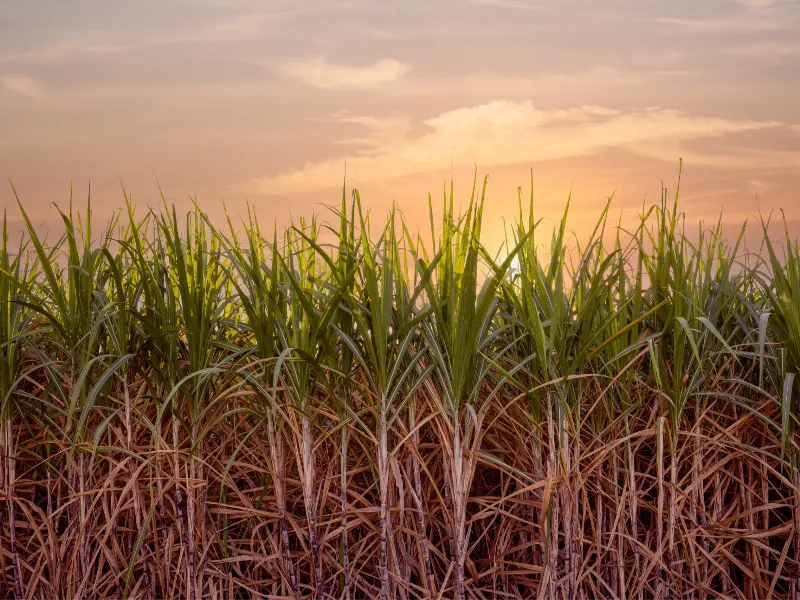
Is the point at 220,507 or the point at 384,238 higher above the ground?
the point at 384,238

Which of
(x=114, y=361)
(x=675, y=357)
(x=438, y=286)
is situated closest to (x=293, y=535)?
(x=114, y=361)

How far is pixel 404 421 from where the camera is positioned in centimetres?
272

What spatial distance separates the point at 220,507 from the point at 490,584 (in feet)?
3.36

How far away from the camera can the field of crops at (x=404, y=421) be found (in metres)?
2.55

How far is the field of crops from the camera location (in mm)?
2553

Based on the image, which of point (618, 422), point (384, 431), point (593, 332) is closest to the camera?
point (384, 431)

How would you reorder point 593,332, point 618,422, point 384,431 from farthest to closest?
point 618,422
point 593,332
point 384,431

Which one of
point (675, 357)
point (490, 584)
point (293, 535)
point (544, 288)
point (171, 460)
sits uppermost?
point (544, 288)

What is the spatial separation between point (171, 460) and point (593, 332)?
1518 millimetres

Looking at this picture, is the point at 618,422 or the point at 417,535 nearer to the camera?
the point at 417,535

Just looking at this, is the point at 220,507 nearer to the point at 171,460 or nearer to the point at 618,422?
the point at 171,460

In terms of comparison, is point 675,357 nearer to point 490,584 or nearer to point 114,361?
point 490,584

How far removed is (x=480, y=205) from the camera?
2564mm

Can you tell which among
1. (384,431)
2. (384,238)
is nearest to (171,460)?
(384,431)
